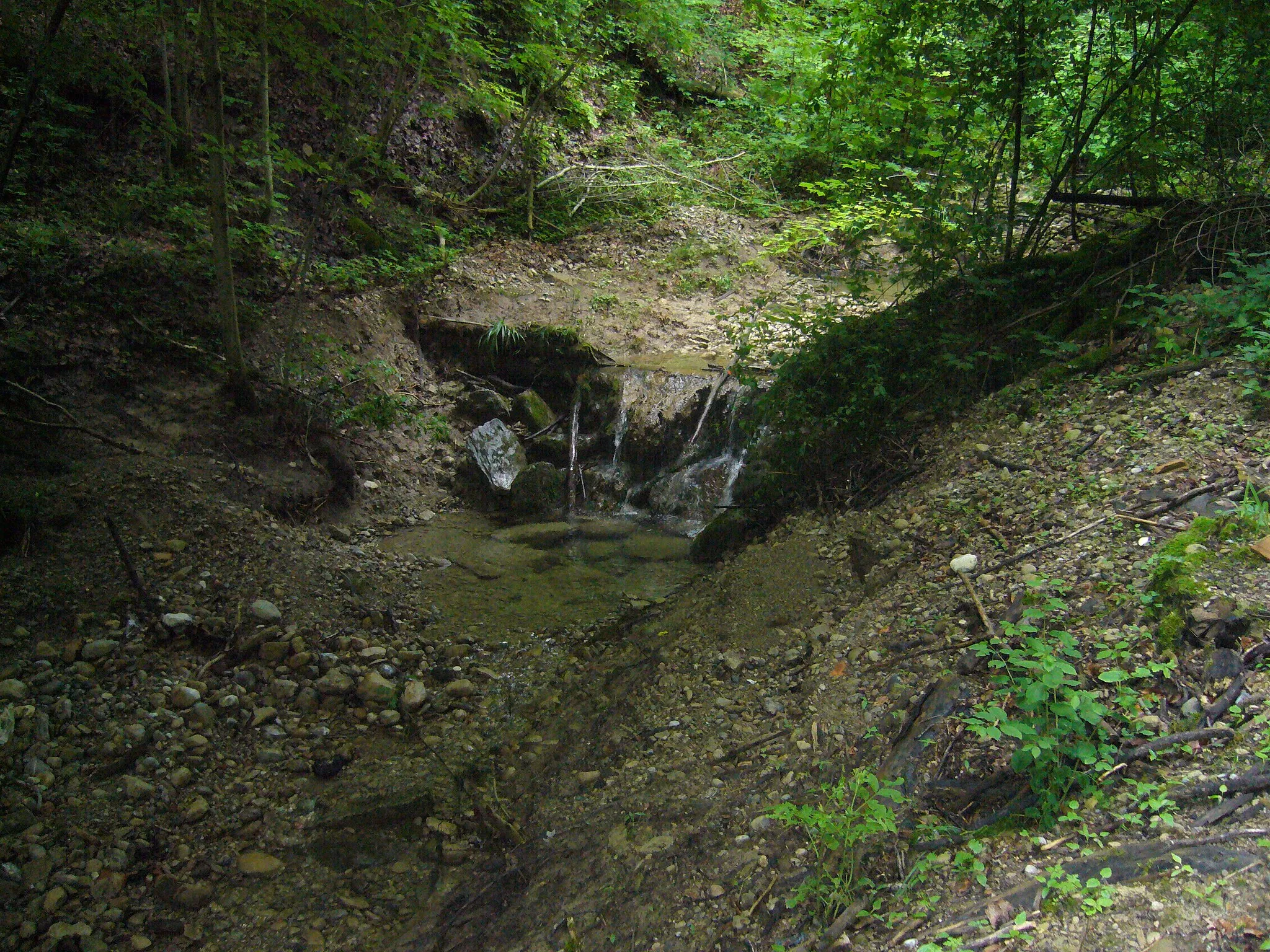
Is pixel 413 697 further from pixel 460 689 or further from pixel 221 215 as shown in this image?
pixel 221 215

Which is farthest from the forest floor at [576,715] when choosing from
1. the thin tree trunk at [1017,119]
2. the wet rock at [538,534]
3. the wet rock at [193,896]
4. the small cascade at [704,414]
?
the small cascade at [704,414]

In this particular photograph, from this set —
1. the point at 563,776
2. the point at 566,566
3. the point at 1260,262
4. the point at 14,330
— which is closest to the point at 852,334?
the point at 1260,262

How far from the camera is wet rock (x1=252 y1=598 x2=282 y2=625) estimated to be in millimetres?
4109

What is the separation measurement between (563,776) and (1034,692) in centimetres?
212

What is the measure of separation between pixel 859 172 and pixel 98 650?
623cm

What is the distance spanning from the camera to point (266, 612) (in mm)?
4133

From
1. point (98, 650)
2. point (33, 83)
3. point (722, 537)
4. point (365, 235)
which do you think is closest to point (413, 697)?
point (98, 650)

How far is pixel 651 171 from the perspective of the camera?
11805 mm

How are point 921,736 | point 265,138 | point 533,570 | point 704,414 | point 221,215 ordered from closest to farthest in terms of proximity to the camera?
point 921,736 → point 221,215 → point 265,138 → point 533,570 → point 704,414

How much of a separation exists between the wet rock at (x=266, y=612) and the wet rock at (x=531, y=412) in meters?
4.44

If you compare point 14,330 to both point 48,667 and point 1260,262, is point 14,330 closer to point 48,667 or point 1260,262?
point 48,667

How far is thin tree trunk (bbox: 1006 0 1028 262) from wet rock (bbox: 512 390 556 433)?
5059 mm

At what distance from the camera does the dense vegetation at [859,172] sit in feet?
14.3

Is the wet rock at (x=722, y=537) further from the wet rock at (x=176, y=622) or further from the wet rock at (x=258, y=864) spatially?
the wet rock at (x=258, y=864)
